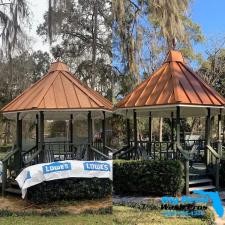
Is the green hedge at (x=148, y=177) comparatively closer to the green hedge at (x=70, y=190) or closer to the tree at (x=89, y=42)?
the green hedge at (x=70, y=190)

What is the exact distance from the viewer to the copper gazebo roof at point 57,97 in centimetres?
1270

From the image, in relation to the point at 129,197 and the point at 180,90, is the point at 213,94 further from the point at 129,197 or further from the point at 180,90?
the point at 129,197

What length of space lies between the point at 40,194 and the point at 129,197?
100 inches

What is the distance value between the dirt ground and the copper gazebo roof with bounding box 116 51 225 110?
3373mm

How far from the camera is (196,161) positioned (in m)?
14.9

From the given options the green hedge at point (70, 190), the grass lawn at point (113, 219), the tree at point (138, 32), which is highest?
the tree at point (138, 32)

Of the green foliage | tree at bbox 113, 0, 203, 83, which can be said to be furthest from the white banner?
tree at bbox 113, 0, 203, 83

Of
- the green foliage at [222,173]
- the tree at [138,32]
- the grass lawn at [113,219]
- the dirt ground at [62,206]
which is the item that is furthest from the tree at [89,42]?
the grass lawn at [113,219]

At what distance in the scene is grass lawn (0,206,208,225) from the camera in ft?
29.0

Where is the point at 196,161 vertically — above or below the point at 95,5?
below

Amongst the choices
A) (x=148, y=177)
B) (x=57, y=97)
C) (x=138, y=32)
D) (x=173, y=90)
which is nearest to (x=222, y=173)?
(x=148, y=177)

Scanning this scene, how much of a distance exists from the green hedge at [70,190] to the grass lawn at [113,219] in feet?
4.88

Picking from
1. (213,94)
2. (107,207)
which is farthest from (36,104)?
(213,94)

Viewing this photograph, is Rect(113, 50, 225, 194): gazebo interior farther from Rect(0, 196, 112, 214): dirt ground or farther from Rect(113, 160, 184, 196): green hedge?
Rect(0, 196, 112, 214): dirt ground
